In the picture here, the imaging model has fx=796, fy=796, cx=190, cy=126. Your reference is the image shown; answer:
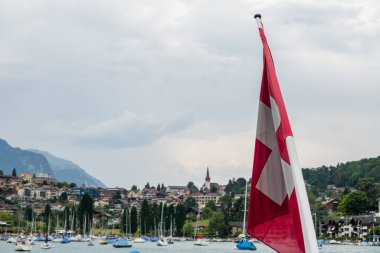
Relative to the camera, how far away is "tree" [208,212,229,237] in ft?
612

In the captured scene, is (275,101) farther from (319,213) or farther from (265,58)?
(319,213)

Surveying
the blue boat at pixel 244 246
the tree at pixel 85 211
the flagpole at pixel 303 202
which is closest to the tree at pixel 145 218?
the tree at pixel 85 211

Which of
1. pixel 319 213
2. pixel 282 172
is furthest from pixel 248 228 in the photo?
pixel 319 213

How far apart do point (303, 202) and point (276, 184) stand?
20.6 inches

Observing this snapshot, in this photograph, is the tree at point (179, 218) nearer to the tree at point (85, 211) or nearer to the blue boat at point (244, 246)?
the tree at point (85, 211)

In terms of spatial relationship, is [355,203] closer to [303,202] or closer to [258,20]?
[258,20]

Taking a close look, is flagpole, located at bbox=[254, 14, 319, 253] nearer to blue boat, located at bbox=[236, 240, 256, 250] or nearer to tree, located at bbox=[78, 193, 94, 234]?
blue boat, located at bbox=[236, 240, 256, 250]

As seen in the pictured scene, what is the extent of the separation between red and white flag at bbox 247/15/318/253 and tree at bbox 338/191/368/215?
182559 millimetres

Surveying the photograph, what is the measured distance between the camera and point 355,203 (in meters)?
186

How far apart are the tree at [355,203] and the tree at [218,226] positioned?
28.7 metres

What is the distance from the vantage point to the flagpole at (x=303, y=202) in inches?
244

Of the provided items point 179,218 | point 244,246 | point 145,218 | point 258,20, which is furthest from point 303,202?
point 145,218

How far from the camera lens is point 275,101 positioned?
6.58m

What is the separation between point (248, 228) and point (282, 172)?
68 centimetres
